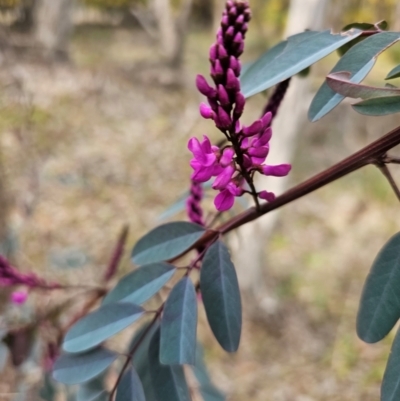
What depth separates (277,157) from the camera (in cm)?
189

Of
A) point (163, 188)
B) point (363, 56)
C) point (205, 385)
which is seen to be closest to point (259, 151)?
point (363, 56)

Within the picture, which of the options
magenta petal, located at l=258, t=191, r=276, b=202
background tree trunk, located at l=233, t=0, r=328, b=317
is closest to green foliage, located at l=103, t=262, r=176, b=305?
magenta petal, located at l=258, t=191, r=276, b=202

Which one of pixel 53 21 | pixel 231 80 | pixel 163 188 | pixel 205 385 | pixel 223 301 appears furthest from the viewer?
pixel 53 21

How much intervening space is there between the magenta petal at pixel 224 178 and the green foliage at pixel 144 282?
0.55 ft

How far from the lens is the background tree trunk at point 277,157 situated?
1582 mm

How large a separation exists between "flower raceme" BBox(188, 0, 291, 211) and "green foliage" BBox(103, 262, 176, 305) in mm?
149

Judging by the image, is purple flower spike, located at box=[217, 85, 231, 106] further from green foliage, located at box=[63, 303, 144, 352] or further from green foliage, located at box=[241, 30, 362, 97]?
green foliage, located at box=[63, 303, 144, 352]

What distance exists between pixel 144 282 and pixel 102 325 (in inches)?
2.2

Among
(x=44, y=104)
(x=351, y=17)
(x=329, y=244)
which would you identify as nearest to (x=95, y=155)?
(x=44, y=104)

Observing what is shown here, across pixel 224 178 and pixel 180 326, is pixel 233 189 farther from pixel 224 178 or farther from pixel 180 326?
pixel 180 326

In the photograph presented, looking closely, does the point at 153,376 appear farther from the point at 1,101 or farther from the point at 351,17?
the point at 351,17

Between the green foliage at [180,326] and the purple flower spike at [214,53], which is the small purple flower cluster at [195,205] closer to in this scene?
the green foliage at [180,326]

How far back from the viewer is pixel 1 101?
154 centimetres

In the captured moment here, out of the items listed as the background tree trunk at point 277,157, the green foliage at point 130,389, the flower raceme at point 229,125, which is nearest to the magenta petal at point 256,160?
the flower raceme at point 229,125
